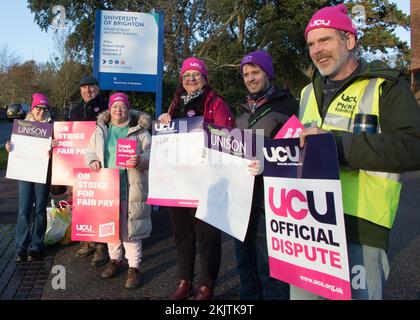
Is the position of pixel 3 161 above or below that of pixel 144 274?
above

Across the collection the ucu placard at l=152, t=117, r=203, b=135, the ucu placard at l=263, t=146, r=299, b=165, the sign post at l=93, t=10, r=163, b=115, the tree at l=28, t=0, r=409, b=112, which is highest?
the tree at l=28, t=0, r=409, b=112

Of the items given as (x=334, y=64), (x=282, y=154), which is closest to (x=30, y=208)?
(x=282, y=154)

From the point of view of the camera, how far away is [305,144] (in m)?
2.09

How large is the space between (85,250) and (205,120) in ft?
8.89

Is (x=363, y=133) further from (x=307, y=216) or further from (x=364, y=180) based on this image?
(x=307, y=216)

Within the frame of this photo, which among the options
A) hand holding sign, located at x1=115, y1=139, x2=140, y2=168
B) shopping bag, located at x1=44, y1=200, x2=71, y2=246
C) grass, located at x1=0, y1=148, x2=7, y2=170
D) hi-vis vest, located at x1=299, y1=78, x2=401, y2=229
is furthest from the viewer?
grass, located at x1=0, y1=148, x2=7, y2=170

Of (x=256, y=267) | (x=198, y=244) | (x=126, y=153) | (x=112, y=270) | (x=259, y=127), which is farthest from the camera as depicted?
(x=112, y=270)

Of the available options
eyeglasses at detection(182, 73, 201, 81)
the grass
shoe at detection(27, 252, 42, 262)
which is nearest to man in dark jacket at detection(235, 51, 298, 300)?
eyeglasses at detection(182, 73, 201, 81)

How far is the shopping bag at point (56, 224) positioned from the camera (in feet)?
17.8

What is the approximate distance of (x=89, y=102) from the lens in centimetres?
525

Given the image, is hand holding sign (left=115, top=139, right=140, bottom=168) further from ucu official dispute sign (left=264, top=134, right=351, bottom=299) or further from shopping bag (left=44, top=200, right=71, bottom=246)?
ucu official dispute sign (left=264, top=134, right=351, bottom=299)

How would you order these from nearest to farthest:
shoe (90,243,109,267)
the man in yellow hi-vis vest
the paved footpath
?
the man in yellow hi-vis vest
the paved footpath
shoe (90,243,109,267)

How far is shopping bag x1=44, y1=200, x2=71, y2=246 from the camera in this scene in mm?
5438

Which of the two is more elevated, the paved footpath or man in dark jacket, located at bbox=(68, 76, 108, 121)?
man in dark jacket, located at bbox=(68, 76, 108, 121)
